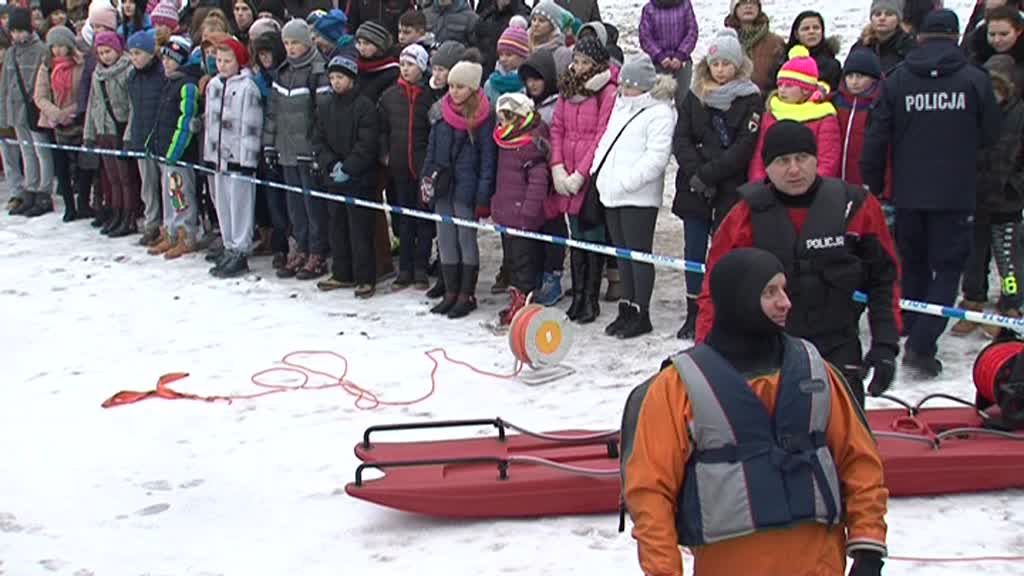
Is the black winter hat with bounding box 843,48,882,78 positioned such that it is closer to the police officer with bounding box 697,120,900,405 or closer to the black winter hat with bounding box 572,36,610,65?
the black winter hat with bounding box 572,36,610,65

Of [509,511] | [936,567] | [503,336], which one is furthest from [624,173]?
[936,567]

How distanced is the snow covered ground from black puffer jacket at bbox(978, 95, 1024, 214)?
92cm

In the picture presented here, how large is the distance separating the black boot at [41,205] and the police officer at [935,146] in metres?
9.69

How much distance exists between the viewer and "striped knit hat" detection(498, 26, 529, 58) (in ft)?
28.8

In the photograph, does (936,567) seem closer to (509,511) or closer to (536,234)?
(509,511)

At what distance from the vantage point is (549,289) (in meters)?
8.59

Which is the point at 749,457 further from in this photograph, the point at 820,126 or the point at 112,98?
→ the point at 112,98

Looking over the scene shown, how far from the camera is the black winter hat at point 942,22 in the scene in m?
6.25

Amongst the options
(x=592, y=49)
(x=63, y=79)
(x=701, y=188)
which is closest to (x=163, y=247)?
(x=63, y=79)

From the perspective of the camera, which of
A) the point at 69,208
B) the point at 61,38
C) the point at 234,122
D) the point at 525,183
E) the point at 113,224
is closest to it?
the point at 525,183

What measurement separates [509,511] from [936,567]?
1.81 meters

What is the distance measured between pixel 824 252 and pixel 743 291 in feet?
5.18

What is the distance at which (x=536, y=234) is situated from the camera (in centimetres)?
808

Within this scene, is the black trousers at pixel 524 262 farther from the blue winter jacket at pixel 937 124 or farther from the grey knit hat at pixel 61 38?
the grey knit hat at pixel 61 38
